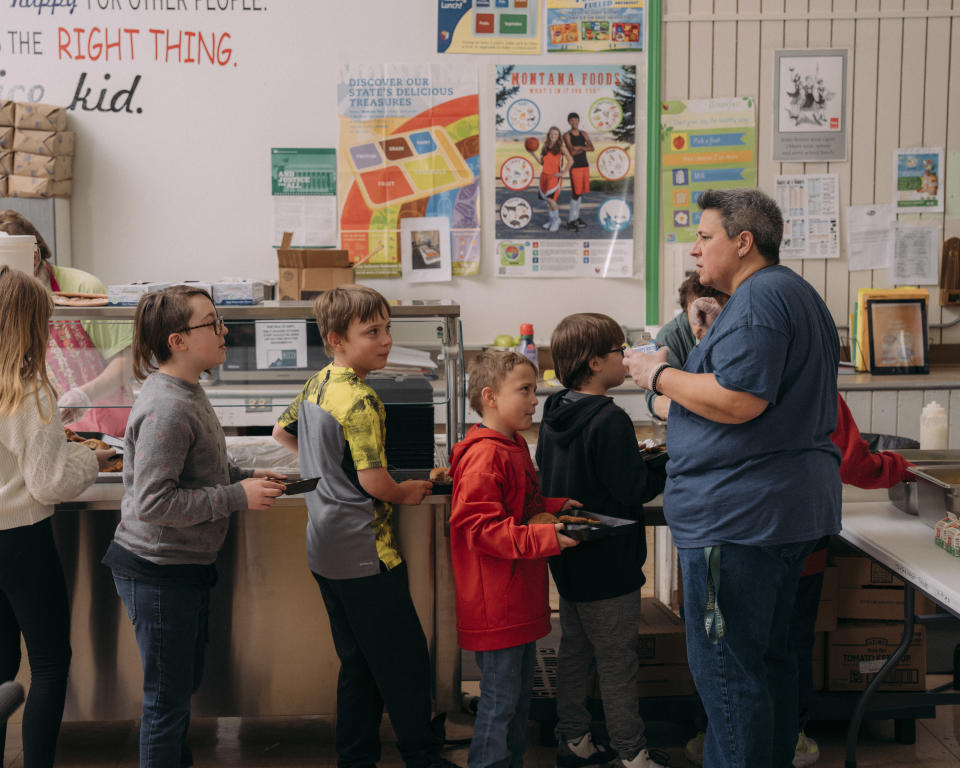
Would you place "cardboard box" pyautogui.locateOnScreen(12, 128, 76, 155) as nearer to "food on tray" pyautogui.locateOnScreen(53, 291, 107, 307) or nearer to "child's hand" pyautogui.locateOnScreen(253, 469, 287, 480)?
"food on tray" pyautogui.locateOnScreen(53, 291, 107, 307)

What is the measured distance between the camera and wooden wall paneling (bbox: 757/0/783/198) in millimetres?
4727

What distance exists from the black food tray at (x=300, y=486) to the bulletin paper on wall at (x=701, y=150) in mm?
3255

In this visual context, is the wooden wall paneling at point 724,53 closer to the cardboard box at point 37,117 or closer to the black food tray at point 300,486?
the cardboard box at point 37,117

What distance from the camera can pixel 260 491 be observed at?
6.64ft

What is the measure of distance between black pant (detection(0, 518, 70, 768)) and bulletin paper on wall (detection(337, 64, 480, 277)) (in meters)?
2.86

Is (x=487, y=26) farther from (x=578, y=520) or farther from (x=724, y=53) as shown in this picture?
(x=578, y=520)

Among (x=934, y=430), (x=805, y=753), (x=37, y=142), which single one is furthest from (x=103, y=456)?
(x=37, y=142)

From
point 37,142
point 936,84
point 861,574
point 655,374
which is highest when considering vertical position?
point 936,84

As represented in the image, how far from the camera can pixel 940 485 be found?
2.30 meters

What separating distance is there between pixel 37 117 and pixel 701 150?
323 centimetres

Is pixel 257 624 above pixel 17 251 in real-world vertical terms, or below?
below

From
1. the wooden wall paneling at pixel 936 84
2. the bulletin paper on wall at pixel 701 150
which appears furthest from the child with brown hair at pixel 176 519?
the wooden wall paneling at pixel 936 84

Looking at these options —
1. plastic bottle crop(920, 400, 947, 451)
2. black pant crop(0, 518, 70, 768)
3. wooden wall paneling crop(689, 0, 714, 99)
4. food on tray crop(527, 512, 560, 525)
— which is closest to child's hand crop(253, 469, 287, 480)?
black pant crop(0, 518, 70, 768)

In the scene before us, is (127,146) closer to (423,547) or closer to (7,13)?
(7,13)
